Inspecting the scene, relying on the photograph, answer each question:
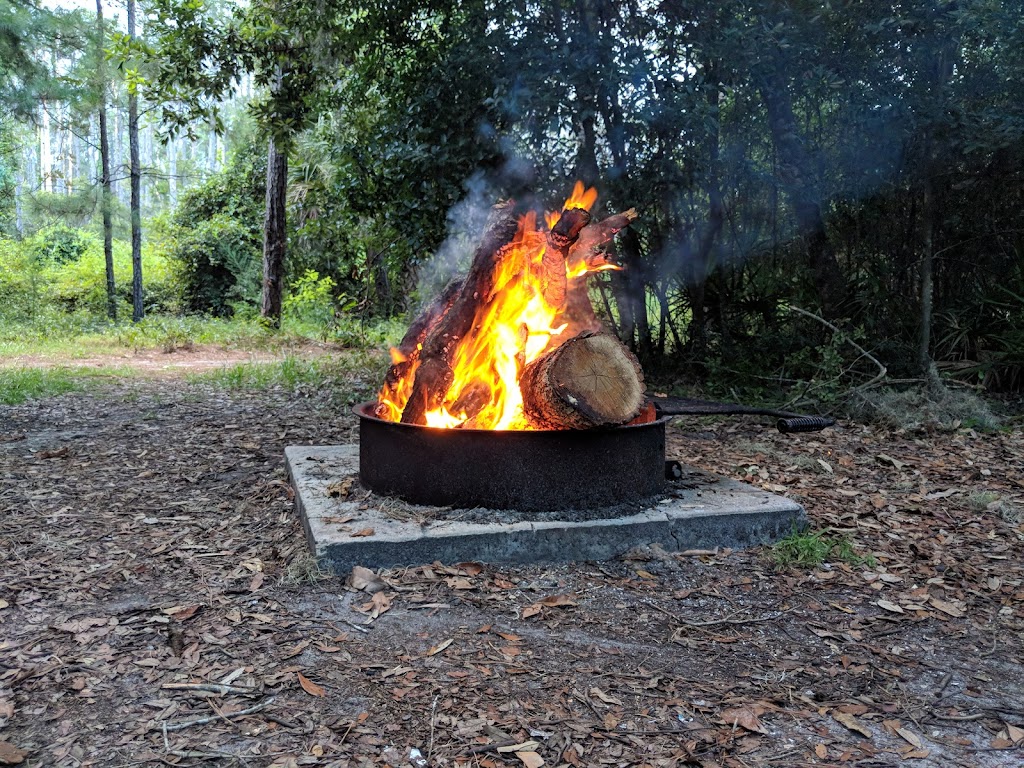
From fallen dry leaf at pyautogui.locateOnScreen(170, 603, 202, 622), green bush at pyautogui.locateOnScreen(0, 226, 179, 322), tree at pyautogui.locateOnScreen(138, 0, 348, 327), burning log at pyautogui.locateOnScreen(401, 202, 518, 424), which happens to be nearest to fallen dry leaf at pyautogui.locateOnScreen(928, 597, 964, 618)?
burning log at pyautogui.locateOnScreen(401, 202, 518, 424)

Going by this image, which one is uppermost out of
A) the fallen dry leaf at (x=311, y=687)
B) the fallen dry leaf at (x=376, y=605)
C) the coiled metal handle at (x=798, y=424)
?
the coiled metal handle at (x=798, y=424)

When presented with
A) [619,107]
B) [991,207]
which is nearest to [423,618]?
[619,107]

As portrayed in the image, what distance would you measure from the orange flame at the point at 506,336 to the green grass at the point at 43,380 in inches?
185

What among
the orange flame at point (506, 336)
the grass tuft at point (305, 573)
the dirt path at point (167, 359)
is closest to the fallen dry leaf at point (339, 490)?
the orange flame at point (506, 336)

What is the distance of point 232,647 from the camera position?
246cm

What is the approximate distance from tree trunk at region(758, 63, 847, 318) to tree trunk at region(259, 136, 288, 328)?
7.87 m

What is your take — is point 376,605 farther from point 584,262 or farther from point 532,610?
point 584,262

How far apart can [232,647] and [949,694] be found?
82.6 inches

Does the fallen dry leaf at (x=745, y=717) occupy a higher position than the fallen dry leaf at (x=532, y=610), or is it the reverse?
the fallen dry leaf at (x=532, y=610)

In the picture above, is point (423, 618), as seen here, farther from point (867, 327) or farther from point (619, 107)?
point (867, 327)

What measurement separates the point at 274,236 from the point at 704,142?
823cm

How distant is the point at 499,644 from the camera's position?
2527mm

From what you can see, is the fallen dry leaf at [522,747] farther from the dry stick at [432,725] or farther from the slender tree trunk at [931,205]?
the slender tree trunk at [931,205]

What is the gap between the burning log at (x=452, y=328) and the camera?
11.8 ft
